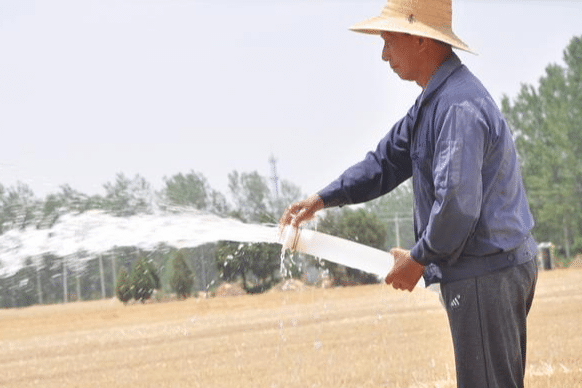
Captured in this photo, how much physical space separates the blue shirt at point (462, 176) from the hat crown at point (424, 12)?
10cm

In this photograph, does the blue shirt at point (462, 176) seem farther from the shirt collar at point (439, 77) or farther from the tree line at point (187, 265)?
the tree line at point (187, 265)

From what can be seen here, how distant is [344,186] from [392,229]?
85.1 ft

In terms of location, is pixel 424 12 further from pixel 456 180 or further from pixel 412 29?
pixel 456 180

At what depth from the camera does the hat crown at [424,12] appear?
3043 millimetres

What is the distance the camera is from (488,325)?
2902 millimetres

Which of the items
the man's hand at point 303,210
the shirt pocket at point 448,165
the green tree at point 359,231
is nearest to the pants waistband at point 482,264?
the shirt pocket at point 448,165

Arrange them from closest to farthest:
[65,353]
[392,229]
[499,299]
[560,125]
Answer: [499,299] → [65,353] → [392,229] → [560,125]

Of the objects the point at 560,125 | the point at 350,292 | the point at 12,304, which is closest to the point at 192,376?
the point at 350,292

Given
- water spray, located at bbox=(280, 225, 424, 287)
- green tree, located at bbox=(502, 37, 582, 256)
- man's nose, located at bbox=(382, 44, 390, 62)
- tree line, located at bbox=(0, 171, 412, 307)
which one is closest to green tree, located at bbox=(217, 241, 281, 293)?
tree line, located at bbox=(0, 171, 412, 307)

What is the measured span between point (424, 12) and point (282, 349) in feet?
24.7

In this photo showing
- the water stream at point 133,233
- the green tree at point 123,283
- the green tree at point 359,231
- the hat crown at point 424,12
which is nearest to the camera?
A: the hat crown at point 424,12

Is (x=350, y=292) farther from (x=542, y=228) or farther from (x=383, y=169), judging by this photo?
(x=383, y=169)

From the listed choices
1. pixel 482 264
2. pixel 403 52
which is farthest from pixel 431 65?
pixel 482 264

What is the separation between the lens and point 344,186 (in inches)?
130
